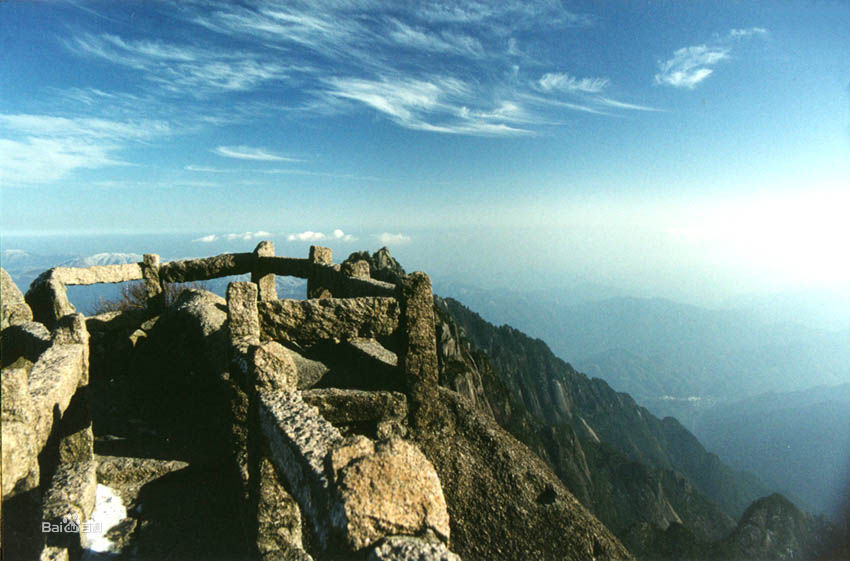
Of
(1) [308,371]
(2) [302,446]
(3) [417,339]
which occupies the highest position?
(3) [417,339]

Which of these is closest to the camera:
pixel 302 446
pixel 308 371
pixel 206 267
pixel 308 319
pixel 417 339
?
pixel 302 446

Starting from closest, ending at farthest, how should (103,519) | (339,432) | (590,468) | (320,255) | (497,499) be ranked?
(339,432) < (103,519) < (497,499) < (320,255) < (590,468)

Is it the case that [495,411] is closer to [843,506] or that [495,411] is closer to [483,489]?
[483,489]

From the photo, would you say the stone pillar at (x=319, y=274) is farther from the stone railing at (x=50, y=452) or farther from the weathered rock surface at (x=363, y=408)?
the stone railing at (x=50, y=452)

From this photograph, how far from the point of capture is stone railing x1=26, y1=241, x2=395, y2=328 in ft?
39.6

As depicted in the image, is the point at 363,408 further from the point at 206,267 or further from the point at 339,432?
the point at 206,267

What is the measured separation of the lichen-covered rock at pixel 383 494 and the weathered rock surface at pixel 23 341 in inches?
328

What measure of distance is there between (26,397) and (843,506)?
6597 centimetres

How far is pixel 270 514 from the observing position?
5.98 metres

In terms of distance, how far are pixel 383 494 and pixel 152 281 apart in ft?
51.6

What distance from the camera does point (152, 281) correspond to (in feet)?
51.5

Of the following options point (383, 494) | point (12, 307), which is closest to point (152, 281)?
point (12, 307)

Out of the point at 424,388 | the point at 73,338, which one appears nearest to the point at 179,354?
the point at 73,338

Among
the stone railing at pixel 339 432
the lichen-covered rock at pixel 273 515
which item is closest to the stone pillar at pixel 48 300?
the stone railing at pixel 339 432
